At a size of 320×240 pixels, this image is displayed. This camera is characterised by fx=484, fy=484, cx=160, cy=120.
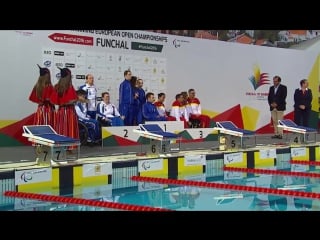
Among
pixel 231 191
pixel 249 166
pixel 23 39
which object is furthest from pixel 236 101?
pixel 231 191

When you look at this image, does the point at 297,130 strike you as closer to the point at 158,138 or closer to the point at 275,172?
the point at 275,172

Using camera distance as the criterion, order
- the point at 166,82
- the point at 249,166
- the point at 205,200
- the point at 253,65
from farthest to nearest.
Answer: the point at 253,65 < the point at 166,82 < the point at 249,166 < the point at 205,200

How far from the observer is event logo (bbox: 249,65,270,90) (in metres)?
15.8

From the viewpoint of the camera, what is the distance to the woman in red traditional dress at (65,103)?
9.05 meters

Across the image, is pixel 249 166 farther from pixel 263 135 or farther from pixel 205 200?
pixel 263 135

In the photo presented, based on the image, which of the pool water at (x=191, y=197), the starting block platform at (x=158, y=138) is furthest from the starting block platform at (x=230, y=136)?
the pool water at (x=191, y=197)

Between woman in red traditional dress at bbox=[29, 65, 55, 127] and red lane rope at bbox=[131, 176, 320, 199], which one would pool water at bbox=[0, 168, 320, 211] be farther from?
woman in red traditional dress at bbox=[29, 65, 55, 127]

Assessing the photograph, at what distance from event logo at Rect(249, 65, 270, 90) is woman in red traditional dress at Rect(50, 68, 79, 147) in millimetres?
7998

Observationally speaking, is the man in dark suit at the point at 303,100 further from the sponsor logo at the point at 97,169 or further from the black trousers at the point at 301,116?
the sponsor logo at the point at 97,169

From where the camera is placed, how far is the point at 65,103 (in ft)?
29.8

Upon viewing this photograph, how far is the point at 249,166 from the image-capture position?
9977 mm

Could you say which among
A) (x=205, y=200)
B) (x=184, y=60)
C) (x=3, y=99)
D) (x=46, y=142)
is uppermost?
(x=184, y=60)

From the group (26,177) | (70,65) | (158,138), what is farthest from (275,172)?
(70,65)

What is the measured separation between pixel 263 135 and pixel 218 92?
2160 millimetres
